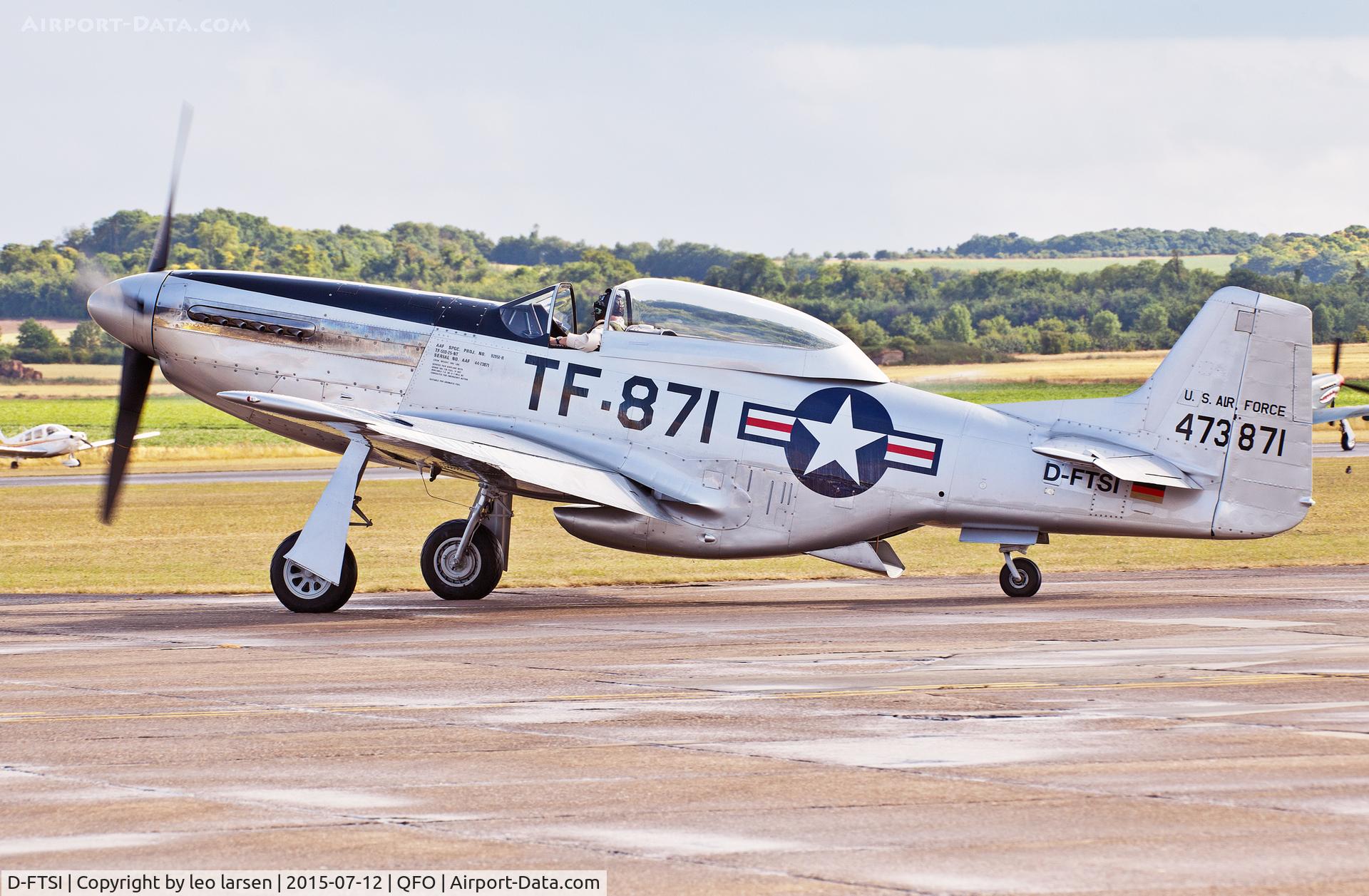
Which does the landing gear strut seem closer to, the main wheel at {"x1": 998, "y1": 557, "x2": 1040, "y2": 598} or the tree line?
the main wheel at {"x1": 998, "y1": 557, "x2": 1040, "y2": 598}

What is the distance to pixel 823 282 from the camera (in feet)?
380

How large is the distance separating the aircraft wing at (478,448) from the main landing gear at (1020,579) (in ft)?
12.9

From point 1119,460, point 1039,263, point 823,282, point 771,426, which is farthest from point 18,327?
point 1119,460

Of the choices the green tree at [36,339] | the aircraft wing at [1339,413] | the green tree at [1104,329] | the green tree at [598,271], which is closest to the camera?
the aircraft wing at [1339,413]

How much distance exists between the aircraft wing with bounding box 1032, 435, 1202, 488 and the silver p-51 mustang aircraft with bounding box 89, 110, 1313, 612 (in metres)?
0.03

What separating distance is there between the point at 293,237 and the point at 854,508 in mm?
154087

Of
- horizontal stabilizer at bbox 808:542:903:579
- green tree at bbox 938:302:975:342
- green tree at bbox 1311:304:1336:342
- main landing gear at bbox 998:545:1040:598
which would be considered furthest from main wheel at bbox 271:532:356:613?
green tree at bbox 1311:304:1336:342

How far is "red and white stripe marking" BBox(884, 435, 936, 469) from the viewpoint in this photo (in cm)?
1686

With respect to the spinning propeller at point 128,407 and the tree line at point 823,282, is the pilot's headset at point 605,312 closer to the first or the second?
the spinning propeller at point 128,407

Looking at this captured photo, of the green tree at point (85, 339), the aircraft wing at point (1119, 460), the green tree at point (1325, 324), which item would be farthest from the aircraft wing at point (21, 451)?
the green tree at point (1325, 324)

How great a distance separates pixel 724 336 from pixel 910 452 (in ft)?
7.57

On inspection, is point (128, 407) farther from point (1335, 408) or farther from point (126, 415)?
point (1335, 408)

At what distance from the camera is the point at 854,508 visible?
16.9 meters

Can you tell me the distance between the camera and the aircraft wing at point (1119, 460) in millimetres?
16391
